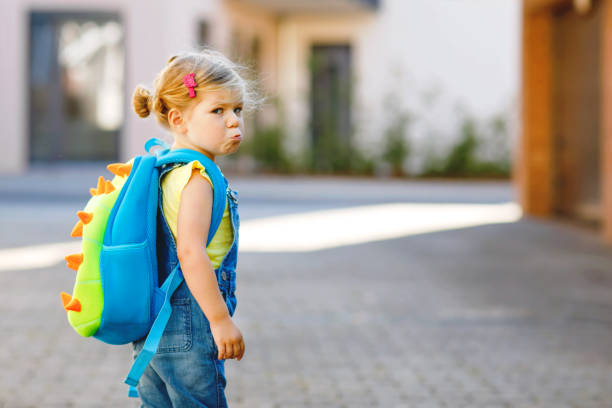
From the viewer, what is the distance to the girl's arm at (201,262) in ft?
8.02

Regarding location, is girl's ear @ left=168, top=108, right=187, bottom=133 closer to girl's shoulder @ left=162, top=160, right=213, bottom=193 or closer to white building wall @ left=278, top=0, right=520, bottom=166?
girl's shoulder @ left=162, top=160, right=213, bottom=193

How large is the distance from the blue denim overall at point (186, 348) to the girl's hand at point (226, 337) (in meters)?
0.09

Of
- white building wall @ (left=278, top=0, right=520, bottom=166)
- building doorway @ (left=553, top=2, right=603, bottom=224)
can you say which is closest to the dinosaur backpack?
building doorway @ (left=553, top=2, right=603, bottom=224)

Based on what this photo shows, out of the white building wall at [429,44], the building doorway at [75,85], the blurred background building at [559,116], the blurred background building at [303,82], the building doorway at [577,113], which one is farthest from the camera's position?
the white building wall at [429,44]

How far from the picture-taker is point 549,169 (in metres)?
14.9

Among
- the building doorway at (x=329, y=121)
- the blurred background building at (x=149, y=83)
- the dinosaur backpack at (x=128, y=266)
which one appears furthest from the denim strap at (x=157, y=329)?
the building doorway at (x=329, y=121)

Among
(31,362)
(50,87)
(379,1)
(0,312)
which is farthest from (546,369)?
(379,1)

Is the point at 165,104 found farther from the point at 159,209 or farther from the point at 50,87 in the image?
the point at 50,87

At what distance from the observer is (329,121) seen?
2356 centimetres

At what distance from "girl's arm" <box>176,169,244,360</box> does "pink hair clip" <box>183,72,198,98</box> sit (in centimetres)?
22

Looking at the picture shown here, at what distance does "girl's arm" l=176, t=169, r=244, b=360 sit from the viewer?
245 centimetres

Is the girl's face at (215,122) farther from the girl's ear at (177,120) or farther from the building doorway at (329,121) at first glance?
the building doorway at (329,121)

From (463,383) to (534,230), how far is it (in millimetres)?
8327

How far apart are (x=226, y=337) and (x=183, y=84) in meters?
0.64
